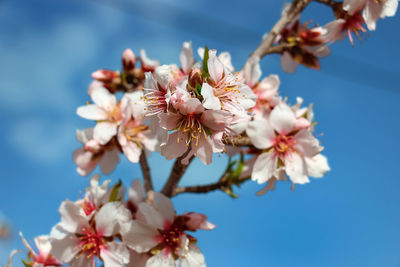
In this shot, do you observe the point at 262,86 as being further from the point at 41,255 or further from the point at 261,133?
the point at 41,255

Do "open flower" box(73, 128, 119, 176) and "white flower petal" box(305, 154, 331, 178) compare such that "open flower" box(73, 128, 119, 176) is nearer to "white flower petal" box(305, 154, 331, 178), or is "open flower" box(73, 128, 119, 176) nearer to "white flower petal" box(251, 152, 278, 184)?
"white flower petal" box(251, 152, 278, 184)

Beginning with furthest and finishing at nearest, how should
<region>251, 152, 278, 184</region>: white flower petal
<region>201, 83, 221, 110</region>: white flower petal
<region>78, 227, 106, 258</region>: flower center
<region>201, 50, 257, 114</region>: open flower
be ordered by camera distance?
1. <region>251, 152, 278, 184</region>: white flower petal
2. <region>78, 227, 106, 258</region>: flower center
3. <region>201, 50, 257, 114</region>: open flower
4. <region>201, 83, 221, 110</region>: white flower petal

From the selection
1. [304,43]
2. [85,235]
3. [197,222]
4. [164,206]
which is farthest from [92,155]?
[304,43]

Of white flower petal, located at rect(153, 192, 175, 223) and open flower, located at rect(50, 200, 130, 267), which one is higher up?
white flower petal, located at rect(153, 192, 175, 223)

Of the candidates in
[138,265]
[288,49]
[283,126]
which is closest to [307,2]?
[288,49]

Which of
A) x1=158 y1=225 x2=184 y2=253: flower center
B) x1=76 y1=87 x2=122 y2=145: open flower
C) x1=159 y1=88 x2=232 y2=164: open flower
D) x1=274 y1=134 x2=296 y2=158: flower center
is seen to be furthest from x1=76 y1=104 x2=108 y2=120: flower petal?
x1=274 y1=134 x2=296 y2=158: flower center

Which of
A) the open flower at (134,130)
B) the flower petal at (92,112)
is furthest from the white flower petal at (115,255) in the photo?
the flower petal at (92,112)
